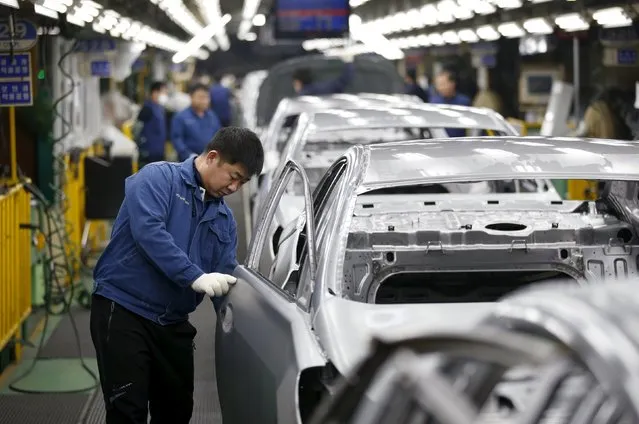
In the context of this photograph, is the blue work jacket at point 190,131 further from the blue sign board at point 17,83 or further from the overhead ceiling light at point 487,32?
the overhead ceiling light at point 487,32

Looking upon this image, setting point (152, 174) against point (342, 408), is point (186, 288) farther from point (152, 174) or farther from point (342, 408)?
point (342, 408)

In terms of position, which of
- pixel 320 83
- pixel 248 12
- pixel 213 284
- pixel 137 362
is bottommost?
pixel 137 362

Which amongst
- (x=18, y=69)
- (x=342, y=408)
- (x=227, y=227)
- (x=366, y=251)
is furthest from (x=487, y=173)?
(x=18, y=69)

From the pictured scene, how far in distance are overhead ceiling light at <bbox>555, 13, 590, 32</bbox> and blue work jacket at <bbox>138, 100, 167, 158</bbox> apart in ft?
18.4

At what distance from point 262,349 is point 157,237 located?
82cm

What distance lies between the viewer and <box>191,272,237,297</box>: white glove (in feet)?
15.2

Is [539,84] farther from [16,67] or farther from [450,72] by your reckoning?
[16,67]

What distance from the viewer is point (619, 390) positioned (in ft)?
5.83

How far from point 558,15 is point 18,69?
9.02 meters

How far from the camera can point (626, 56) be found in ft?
47.5

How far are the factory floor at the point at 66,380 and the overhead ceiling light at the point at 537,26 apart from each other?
26.8 feet

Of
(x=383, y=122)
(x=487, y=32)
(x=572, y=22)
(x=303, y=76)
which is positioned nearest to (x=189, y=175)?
(x=383, y=122)

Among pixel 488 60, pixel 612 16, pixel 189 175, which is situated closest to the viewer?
pixel 189 175

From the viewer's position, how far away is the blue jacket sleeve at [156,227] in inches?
183
